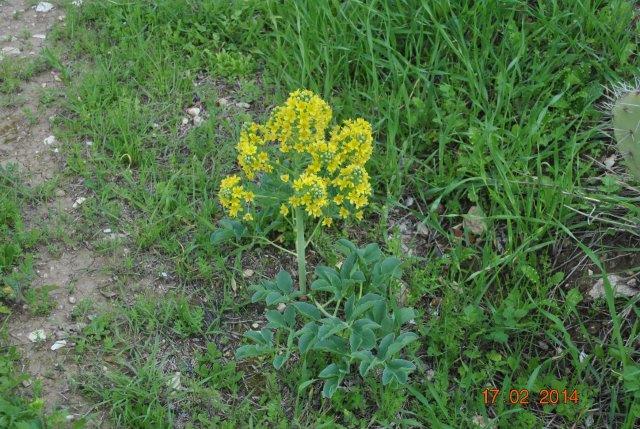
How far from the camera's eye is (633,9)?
399 centimetres

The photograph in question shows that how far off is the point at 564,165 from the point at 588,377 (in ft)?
3.46

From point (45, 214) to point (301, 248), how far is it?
1.38 metres

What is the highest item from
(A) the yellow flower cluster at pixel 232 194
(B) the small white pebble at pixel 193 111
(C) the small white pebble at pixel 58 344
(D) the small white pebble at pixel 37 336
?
(A) the yellow flower cluster at pixel 232 194

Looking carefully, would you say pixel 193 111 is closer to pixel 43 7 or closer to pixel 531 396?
pixel 43 7

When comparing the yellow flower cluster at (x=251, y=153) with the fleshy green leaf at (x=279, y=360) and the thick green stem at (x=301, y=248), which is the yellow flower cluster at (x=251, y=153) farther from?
the fleshy green leaf at (x=279, y=360)

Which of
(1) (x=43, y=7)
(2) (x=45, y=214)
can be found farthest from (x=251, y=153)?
(1) (x=43, y=7)

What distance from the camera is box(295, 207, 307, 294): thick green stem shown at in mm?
3098

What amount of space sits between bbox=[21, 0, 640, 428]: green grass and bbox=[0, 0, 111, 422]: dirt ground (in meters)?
0.11

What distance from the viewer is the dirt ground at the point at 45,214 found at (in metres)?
3.07

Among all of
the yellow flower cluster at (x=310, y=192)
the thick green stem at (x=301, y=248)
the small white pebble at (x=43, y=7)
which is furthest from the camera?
the small white pebble at (x=43, y=7)

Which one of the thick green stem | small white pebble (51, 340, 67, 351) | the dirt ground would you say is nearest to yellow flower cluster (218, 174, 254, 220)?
the thick green stem

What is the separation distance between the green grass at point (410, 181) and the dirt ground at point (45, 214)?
0.11m

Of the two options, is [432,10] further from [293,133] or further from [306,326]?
[306,326]

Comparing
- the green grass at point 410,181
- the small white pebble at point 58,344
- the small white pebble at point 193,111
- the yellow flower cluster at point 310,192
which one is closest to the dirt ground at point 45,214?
the small white pebble at point 58,344
